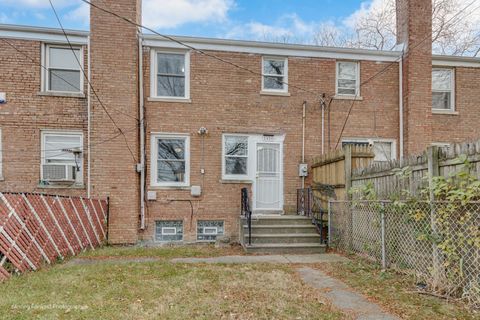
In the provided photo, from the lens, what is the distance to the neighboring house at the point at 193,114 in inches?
358

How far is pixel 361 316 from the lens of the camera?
375cm

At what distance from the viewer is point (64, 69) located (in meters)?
9.54

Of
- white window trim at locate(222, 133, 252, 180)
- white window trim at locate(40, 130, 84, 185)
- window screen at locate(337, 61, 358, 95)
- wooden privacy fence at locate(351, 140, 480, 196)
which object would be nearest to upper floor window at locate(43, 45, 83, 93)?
white window trim at locate(40, 130, 84, 185)

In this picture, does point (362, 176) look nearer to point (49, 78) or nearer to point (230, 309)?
point (230, 309)

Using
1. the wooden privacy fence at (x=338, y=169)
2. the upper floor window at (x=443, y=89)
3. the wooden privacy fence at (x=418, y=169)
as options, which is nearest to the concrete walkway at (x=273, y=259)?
the wooden privacy fence at (x=338, y=169)

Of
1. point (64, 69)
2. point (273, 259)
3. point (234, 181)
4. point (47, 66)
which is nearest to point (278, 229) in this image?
point (273, 259)

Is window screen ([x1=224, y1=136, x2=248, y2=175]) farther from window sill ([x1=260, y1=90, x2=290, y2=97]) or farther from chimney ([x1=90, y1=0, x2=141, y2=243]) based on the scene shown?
chimney ([x1=90, y1=0, x2=141, y2=243])

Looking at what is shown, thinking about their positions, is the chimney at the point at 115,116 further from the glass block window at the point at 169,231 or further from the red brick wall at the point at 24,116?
the red brick wall at the point at 24,116

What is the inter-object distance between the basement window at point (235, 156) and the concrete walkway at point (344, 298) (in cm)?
447

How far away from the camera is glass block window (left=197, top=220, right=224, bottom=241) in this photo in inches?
377

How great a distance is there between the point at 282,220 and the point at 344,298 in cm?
442

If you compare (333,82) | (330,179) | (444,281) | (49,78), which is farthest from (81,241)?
(333,82)

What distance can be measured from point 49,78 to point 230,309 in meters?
8.57

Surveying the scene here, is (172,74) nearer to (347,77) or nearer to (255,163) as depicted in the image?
(255,163)
